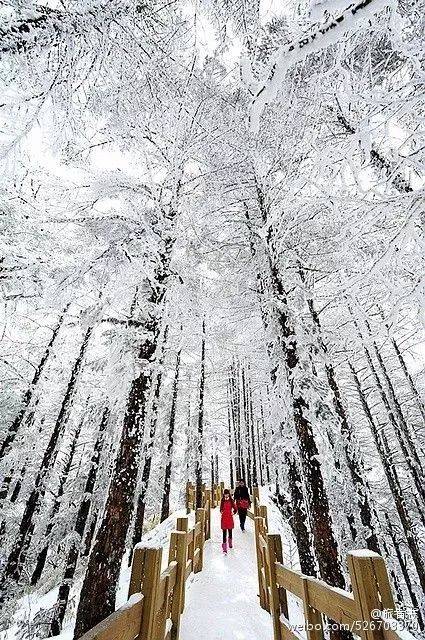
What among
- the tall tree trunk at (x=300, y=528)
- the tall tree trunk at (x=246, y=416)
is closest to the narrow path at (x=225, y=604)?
the tall tree trunk at (x=300, y=528)

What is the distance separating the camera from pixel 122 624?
7.25 feet

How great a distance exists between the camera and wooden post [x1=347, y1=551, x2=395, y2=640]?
6.15ft

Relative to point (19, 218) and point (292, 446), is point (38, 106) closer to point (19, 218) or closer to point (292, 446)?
point (19, 218)

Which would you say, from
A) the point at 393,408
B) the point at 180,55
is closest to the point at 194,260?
the point at 180,55

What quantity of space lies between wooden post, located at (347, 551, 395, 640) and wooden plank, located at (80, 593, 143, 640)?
1.58 metres

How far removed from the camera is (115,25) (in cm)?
371

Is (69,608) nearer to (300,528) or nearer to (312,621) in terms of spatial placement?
(300,528)

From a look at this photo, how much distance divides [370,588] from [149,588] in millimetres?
1853

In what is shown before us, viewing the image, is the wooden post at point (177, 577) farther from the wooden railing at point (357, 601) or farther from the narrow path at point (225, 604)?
the wooden railing at point (357, 601)

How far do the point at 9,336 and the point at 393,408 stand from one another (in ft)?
52.3

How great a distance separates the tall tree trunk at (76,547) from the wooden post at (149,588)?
5.82 m

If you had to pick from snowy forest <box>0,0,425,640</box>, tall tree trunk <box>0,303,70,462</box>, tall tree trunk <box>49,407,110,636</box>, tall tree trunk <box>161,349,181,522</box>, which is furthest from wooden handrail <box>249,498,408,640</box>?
tall tree trunk <box>0,303,70,462</box>

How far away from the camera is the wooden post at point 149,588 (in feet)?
8.59

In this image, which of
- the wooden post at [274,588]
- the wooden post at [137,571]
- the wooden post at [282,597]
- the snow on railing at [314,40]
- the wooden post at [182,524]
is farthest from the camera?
the wooden post at [182,524]
